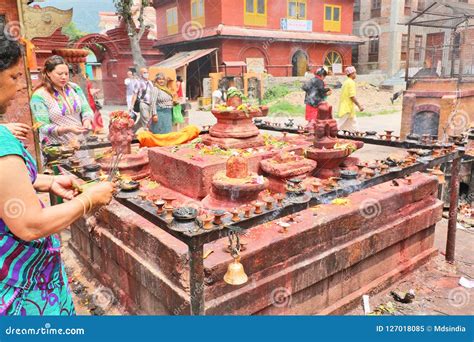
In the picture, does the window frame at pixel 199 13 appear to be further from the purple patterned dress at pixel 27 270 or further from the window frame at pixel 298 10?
the purple patterned dress at pixel 27 270

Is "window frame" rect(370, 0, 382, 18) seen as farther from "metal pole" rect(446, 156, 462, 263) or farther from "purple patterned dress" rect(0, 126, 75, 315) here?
"purple patterned dress" rect(0, 126, 75, 315)

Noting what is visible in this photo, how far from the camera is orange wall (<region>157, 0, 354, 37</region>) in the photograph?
886 inches

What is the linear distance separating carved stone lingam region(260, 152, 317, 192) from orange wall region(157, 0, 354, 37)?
793 inches

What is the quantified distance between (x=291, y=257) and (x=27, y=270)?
6.21 feet

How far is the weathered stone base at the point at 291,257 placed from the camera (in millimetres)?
2754

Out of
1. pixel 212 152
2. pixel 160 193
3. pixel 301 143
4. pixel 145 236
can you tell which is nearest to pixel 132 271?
pixel 145 236

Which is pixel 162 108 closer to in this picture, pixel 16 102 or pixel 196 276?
pixel 16 102

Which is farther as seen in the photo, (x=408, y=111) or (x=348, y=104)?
(x=408, y=111)

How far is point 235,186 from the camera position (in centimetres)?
340

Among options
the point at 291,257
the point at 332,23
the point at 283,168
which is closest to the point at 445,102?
the point at 283,168

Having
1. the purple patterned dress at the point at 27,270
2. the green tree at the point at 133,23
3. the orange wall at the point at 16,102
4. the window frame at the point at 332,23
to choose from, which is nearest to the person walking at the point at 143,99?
the orange wall at the point at 16,102

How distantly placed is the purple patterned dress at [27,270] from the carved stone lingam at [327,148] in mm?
2929

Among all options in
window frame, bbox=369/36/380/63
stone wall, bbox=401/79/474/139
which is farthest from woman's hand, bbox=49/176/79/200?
window frame, bbox=369/36/380/63

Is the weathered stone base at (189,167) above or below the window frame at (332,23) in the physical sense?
below
